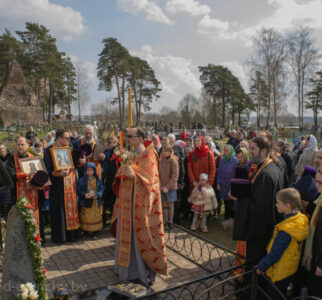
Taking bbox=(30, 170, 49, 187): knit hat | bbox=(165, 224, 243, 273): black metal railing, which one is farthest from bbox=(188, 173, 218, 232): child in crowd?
bbox=(30, 170, 49, 187): knit hat

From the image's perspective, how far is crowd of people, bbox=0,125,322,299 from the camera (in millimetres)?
3391

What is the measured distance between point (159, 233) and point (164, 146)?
269 cm

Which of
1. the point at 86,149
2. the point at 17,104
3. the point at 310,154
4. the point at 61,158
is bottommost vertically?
the point at 310,154

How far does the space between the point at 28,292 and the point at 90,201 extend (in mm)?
3420

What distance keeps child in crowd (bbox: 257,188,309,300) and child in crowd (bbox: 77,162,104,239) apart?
3.57m

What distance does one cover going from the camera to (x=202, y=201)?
21.5 feet

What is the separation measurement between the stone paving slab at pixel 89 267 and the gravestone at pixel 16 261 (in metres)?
1.38

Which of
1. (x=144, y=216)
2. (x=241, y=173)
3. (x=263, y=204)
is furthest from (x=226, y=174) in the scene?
(x=263, y=204)

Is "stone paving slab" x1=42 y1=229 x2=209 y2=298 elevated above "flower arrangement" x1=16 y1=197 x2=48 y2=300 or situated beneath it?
situated beneath

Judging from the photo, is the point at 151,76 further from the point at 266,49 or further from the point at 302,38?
the point at 302,38

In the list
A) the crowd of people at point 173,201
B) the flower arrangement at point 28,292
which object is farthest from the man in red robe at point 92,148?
the flower arrangement at point 28,292

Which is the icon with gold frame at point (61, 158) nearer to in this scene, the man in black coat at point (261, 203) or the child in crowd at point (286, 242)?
the man in black coat at point (261, 203)

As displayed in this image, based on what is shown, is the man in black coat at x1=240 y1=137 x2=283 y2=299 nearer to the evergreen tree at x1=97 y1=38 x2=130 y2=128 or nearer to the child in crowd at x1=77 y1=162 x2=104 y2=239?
the child in crowd at x1=77 y1=162 x2=104 y2=239

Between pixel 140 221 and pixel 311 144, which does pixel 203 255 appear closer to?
pixel 140 221
